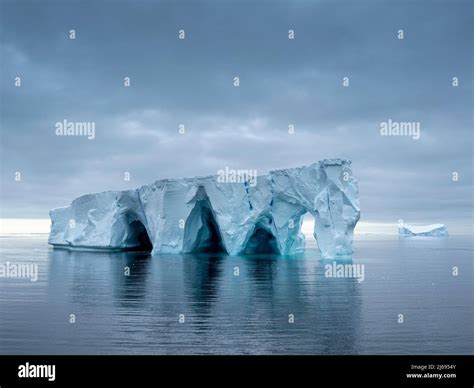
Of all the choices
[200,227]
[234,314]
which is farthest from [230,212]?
[234,314]

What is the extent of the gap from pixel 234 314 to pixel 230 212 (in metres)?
18.7

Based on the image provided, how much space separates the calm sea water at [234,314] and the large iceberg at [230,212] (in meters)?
7.75

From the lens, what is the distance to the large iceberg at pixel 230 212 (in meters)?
27.4

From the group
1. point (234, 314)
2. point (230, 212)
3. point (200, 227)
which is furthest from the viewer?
point (200, 227)

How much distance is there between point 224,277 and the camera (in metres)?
19.5

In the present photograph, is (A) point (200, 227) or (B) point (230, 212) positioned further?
(A) point (200, 227)

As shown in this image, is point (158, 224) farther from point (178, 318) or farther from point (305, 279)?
point (178, 318)

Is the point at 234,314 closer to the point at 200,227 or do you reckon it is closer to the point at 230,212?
the point at 230,212

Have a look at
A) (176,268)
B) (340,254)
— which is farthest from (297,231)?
(176,268)

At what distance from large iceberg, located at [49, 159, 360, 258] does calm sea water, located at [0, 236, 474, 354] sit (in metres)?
7.75

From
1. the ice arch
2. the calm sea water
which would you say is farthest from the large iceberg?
the calm sea water

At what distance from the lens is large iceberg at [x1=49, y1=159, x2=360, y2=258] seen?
2738cm

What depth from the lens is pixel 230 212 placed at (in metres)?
30.5
